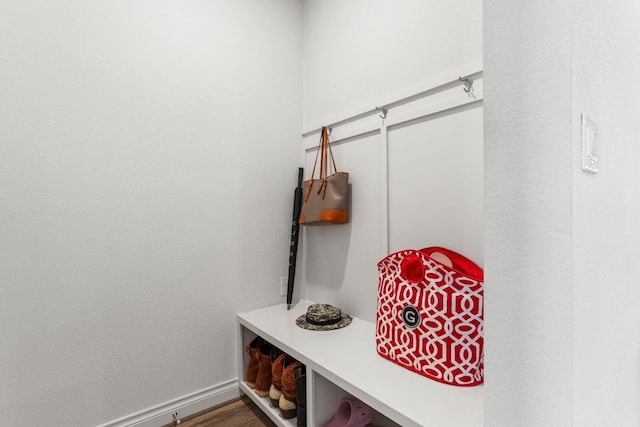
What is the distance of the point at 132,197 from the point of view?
1445mm

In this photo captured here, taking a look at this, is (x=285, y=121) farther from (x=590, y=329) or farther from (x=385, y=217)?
(x=590, y=329)

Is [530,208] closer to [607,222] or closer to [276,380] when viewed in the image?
[607,222]

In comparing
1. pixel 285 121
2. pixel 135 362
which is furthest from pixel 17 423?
pixel 285 121

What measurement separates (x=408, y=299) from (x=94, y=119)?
1445mm

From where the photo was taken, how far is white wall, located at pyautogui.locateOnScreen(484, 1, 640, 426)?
1.58 ft

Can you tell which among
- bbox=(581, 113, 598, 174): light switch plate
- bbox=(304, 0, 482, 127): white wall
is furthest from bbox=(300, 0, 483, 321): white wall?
bbox=(581, 113, 598, 174): light switch plate

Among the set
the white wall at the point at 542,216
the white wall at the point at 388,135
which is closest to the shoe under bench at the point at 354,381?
the white wall at the point at 388,135

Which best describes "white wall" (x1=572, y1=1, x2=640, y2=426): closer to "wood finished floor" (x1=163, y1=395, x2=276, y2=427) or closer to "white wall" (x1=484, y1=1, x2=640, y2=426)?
"white wall" (x1=484, y1=1, x2=640, y2=426)

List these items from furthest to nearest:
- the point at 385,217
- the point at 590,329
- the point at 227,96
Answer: the point at 227,96 → the point at 385,217 → the point at 590,329

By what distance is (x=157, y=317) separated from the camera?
4.94 feet

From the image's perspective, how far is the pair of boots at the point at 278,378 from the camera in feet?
4.35

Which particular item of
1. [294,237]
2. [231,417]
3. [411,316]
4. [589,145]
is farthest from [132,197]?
[589,145]

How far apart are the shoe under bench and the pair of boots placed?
1.7 inches

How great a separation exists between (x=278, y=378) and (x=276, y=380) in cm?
2
